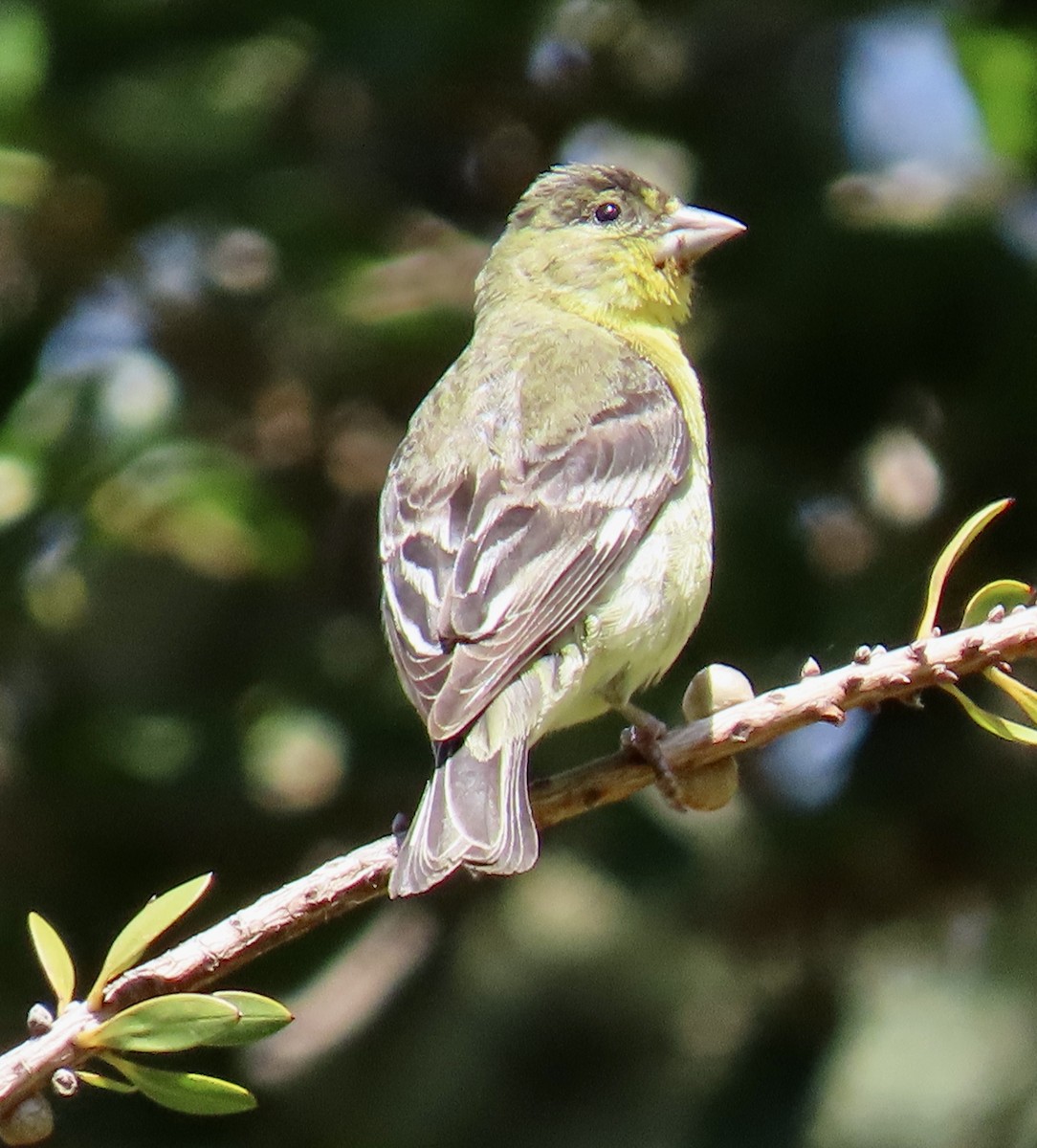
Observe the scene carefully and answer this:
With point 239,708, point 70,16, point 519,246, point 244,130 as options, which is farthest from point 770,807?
point 70,16

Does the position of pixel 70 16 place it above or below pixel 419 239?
above

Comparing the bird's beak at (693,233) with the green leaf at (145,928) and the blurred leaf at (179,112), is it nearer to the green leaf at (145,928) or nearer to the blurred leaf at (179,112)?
the blurred leaf at (179,112)

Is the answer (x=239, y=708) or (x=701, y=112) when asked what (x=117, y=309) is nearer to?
(x=239, y=708)

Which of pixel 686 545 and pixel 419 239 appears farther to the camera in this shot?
pixel 419 239

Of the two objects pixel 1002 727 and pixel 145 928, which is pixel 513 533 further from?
pixel 145 928

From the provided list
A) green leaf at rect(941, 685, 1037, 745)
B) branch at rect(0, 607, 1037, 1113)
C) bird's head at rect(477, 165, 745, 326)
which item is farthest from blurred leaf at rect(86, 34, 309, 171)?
green leaf at rect(941, 685, 1037, 745)

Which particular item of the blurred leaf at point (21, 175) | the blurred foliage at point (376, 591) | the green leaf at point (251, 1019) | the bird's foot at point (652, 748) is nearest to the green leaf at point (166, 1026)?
the green leaf at point (251, 1019)
